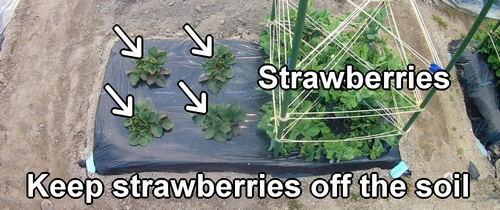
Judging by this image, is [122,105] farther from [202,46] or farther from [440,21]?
[440,21]

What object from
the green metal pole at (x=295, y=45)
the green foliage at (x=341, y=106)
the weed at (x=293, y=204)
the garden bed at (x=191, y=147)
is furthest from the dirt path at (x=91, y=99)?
the green metal pole at (x=295, y=45)

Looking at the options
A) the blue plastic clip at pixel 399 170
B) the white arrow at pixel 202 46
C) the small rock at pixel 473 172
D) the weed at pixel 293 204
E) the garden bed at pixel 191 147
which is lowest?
the weed at pixel 293 204

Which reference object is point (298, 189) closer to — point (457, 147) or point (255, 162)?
point (255, 162)

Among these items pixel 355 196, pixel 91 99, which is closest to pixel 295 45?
pixel 355 196

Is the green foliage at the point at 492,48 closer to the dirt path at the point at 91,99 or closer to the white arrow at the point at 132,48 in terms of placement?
the dirt path at the point at 91,99

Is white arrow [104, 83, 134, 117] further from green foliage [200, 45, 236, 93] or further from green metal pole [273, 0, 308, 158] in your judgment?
green metal pole [273, 0, 308, 158]
